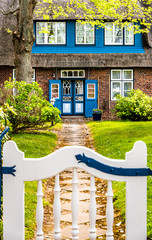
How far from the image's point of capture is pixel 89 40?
25.9 meters

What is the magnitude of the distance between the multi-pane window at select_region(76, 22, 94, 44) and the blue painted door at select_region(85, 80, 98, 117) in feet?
8.55

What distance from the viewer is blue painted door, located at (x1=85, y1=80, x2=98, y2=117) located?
25384 mm

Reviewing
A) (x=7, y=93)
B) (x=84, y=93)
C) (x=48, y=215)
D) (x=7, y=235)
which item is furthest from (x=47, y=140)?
(x=84, y=93)

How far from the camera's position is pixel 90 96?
25.5 meters

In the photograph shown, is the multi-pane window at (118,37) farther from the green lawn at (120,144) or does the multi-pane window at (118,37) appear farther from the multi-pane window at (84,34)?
the green lawn at (120,144)

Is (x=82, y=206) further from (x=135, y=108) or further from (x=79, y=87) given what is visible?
(x=79, y=87)

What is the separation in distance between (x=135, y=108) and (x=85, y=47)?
594 cm

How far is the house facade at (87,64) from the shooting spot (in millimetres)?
25188

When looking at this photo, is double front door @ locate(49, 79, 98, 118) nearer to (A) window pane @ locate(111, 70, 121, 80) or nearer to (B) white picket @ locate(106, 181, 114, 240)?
(A) window pane @ locate(111, 70, 121, 80)

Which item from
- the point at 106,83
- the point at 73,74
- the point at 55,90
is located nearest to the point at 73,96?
the point at 55,90

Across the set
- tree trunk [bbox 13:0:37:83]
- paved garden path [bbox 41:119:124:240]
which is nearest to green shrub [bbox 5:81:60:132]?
tree trunk [bbox 13:0:37:83]

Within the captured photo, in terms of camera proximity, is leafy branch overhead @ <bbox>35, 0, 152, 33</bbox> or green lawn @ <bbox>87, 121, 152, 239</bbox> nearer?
green lawn @ <bbox>87, 121, 152, 239</bbox>

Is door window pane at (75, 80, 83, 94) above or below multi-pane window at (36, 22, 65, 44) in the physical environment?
below

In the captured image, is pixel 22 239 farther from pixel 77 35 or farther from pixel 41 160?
pixel 77 35
